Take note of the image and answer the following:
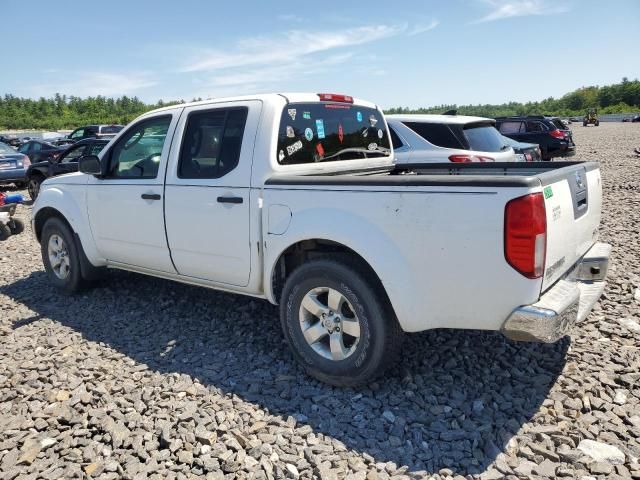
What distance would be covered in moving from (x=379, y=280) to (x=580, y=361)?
1.68 metres

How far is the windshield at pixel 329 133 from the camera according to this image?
3924 millimetres

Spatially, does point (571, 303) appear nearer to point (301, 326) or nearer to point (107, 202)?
point (301, 326)

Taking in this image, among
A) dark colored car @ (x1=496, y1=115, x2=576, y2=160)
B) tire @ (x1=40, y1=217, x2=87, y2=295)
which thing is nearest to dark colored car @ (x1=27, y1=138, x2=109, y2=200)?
tire @ (x1=40, y1=217, x2=87, y2=295)

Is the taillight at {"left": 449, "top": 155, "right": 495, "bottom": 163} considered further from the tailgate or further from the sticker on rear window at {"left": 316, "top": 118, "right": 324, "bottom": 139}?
the sticker on rear window at {"left": 316, "top": 118, "right": 324, "bottom": 139}

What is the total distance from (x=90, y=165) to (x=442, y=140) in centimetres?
483

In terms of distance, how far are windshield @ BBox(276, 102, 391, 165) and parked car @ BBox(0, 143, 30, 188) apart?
12.0 m

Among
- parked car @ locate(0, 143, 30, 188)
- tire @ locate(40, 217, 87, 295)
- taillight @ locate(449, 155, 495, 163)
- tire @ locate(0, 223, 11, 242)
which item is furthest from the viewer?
parked car @ locate(0, 143, 30, 188)

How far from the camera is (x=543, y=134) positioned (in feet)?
61.0

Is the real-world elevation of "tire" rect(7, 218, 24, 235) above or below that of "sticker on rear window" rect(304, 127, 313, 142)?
below

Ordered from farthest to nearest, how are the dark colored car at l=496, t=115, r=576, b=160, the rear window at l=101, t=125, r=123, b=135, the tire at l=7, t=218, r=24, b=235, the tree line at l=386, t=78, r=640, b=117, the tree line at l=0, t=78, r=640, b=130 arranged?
the tree line at l=386, t=78, r=640, b=117
the tree line at l=0, t=78, r=640, b=130
the rear window at l=101, t=125, r=123, b=135
the dark colored car at l=496, t=115, r=576, b=160
the tire at l=7, t=218, r=24, b=235

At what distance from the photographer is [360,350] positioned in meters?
3.32

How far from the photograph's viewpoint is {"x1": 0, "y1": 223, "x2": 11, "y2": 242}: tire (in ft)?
28.3

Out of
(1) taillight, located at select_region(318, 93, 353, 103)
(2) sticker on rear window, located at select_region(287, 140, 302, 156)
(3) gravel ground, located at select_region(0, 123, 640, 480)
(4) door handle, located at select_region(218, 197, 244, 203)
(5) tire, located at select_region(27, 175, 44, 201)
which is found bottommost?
(3) gravel ground, located at select_region(0, 123, 640, 480)

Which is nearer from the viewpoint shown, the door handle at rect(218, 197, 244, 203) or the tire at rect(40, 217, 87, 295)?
the door handle at rect(218, 197, 244, 203)
